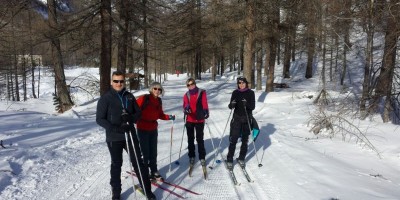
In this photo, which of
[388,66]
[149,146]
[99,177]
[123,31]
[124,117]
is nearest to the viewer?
[124,117]

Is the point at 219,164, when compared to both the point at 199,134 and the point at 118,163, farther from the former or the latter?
the point at 118,163

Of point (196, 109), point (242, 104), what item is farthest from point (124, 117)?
point (242, 104)

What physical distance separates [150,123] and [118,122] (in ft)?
4.01

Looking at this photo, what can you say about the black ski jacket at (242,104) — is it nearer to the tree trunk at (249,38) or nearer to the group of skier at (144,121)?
the group of skier at (144,121)

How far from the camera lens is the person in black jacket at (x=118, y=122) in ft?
16.3

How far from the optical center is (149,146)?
250 inches

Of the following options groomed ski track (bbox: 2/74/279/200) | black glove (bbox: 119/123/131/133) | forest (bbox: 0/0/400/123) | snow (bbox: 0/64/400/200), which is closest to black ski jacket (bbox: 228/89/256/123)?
snow (bbox: 0/64/400/200)

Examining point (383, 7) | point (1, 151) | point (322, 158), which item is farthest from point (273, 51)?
point (1, 151)

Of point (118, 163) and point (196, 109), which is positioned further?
point (196, 109)

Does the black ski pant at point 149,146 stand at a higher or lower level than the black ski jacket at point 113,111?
lower

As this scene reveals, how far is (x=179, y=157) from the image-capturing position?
770cm

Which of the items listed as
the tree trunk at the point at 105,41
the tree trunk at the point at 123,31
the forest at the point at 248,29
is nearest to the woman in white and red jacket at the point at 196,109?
the forest at the point at 248,29

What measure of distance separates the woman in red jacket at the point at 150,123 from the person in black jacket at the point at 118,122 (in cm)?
Answer: 80

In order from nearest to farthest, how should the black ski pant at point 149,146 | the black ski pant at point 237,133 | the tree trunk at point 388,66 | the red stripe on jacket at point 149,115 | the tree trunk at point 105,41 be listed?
the red stripe on jacket at point 149,115 < the black ski pant at point 149,146 < the black ski pant at point 237,133 < the tree trunk at point 388,66 < the tree trunk at point 105,41
